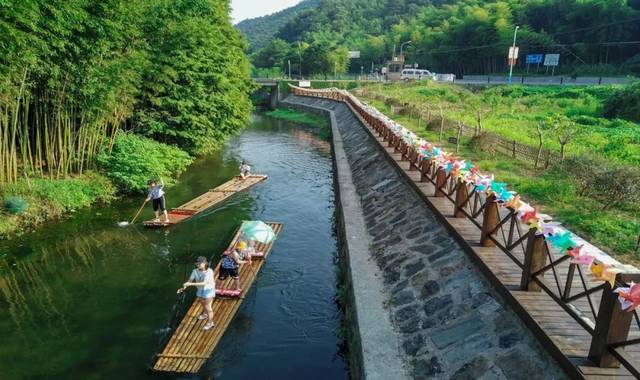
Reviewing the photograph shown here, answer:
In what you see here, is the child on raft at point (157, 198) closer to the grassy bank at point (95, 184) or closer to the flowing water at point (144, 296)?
the flowing water at point (144, 296)

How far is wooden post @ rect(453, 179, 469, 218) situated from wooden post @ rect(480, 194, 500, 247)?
5.13 feet

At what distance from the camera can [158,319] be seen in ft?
33.0

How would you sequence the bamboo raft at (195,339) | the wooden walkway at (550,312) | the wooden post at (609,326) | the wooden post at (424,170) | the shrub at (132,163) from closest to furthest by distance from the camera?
the wooden post at (609,326) → the wooden walkway at (550,312) → the bamboo raft at (195,339) → the wooden post at (424,170) → the shrub at (132,163)

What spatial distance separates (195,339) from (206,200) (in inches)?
397

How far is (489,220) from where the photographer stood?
26.5 ft

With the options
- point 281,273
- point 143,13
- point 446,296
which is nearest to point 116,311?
point 281,273

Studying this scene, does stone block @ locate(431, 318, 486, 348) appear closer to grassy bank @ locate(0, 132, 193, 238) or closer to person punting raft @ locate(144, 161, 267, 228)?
person punting raft @ locate(144, 161, 267, 228)

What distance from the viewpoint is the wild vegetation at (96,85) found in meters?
12.9

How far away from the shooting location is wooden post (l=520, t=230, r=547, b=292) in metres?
6.30

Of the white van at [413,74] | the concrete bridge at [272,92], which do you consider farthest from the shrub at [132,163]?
the white van at [413,74]

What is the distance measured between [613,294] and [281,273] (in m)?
8.98

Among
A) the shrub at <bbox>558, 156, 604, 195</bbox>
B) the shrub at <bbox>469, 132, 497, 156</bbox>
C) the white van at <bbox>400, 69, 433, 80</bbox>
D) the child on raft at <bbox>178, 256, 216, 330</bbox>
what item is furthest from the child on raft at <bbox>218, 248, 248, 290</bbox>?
the white van at <bbox>400, 69, 433, 80</bbox>

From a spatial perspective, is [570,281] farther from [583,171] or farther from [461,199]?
[583,171]

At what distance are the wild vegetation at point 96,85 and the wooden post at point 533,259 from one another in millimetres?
12814
